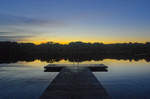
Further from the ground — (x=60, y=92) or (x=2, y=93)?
(x=60, y=92)

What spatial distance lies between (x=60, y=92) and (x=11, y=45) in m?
69.1

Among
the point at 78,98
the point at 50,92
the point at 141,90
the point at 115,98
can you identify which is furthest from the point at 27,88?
the point at 141,90

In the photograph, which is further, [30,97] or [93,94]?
[30,97]

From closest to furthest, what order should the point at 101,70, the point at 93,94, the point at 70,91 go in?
the point at 93,94, the point at 70,91, the point at 101,70

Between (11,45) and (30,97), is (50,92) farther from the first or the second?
(11,45)

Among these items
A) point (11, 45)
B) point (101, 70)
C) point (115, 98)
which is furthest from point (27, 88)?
point (11, 45)

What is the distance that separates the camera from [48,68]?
12773 mm

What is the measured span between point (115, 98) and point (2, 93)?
5.92 m

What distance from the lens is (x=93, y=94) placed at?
4.86 m

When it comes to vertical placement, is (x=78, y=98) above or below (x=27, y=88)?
above

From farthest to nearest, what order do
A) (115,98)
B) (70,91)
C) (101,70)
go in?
(101,70)
(115,98)
(70,91)

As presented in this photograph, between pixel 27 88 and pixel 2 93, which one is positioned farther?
pixel 27 88

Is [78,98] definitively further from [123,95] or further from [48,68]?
[48,68]

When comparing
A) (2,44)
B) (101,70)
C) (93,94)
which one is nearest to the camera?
(93,94)
